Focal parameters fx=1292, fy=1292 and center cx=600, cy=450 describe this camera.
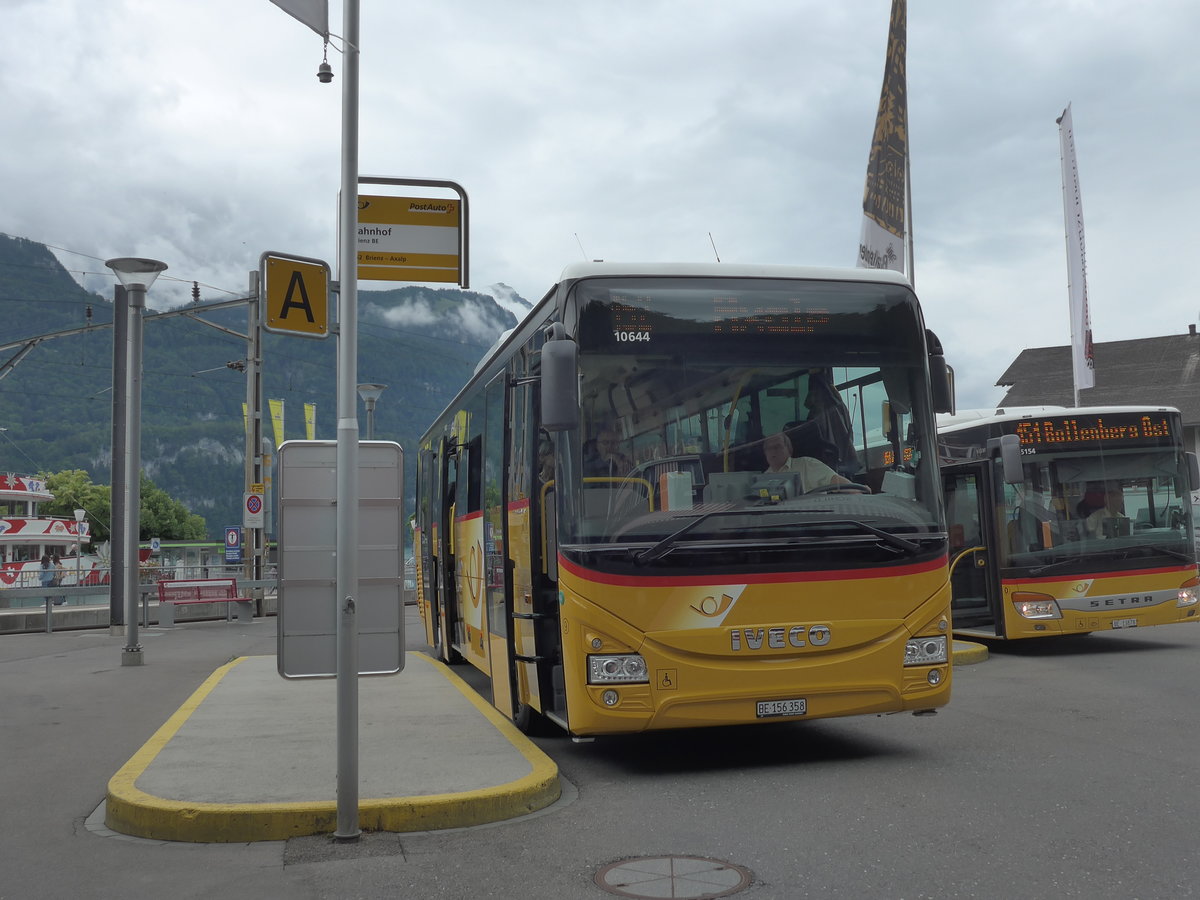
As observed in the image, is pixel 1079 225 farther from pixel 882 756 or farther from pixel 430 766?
pixel 430 766

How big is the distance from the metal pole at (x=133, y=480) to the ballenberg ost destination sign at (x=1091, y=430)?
431 inches

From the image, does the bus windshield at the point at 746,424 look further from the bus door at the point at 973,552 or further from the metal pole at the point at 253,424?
the metal pole at the point at 253,424

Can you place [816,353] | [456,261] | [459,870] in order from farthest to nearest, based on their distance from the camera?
[816,353]
[456,261]
[459,870]

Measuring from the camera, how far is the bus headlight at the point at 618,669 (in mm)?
7688

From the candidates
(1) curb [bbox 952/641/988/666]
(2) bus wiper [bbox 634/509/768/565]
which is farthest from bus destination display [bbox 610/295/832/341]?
(1) curb [bbox 952/641/988/666]

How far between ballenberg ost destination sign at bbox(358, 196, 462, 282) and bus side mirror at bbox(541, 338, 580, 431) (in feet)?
2.73

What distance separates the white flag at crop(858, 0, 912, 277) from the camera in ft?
52.9

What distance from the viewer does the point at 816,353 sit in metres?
8.31

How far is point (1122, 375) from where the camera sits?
67375 millimetres

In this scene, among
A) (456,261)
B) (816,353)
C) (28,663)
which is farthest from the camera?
(28,663)

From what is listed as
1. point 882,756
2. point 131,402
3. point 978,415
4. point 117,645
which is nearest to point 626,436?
point 882,756

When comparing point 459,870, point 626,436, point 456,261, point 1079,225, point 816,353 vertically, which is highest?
point 1079,225

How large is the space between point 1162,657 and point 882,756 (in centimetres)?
765

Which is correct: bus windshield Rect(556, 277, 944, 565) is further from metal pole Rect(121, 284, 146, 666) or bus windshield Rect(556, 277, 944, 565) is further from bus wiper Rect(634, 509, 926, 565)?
metal pole Rect(121, 284, 146, 666)
